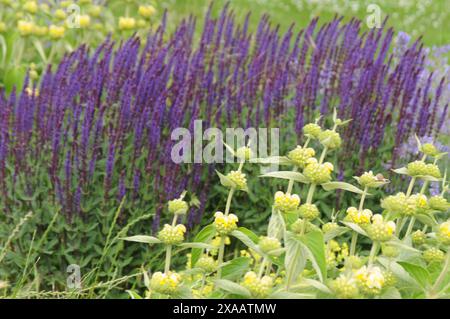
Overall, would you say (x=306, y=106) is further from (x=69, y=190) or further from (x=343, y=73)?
(x=69, y=190)

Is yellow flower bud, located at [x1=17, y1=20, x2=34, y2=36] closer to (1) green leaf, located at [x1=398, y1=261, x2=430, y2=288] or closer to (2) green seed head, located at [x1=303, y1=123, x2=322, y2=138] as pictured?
(2) green seed head, located at [x1=303, y1=123, x2=322, y2=138]

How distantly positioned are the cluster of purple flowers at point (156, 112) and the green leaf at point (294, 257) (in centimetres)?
142

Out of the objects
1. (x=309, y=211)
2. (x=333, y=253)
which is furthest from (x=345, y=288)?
(x=333, y=253)

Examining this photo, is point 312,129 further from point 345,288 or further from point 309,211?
point 345,288

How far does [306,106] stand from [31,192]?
1378mm

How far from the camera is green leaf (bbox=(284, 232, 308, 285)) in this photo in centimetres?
195

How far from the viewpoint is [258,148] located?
360 centimetres

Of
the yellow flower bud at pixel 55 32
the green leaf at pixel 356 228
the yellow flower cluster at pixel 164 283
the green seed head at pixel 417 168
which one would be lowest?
the yellow flower cluster at pixel 164 283

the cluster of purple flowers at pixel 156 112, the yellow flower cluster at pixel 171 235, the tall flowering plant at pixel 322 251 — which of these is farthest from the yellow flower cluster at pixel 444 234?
the cluster of purple flowers at pixel 156 112

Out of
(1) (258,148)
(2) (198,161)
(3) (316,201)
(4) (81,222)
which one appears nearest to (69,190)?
(4) (81,222)

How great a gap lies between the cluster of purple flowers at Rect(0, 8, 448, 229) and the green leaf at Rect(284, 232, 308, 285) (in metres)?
1.42

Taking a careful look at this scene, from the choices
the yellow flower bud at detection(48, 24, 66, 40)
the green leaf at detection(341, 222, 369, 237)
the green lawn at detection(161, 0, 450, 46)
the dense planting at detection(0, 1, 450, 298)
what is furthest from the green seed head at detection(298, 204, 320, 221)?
the green lawn at detection(161, 0, 450, 46)

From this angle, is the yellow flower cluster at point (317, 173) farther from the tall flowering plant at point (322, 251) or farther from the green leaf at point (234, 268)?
the green leaf at point (234, 268)

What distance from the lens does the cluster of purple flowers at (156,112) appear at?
333cm
